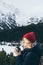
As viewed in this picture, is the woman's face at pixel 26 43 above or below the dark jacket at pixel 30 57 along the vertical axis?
above

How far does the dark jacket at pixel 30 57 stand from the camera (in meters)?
4.22

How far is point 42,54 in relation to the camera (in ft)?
14.6

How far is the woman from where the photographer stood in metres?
4.22

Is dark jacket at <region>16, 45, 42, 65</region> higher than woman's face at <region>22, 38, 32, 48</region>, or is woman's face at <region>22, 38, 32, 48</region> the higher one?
woman's face at <region>22, 38, 32, 48</region>

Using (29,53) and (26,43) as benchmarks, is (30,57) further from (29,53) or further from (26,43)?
(26,43)

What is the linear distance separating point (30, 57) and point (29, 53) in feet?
0.16

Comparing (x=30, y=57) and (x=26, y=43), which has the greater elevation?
(x=26, y=43)

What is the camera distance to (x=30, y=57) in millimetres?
4219

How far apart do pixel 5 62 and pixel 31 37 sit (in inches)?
1156

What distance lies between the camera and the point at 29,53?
4.24 metres

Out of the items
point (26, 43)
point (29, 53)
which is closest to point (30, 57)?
point (29, 53)

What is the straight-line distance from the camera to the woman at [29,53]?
13.9 ft

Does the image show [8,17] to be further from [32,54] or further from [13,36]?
[32,54]

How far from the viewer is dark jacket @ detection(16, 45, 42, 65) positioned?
13.8 feet
